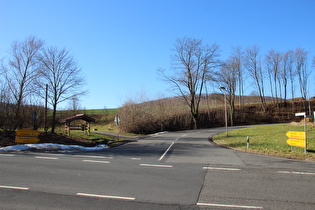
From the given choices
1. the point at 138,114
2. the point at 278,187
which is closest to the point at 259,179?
the point at 278,187

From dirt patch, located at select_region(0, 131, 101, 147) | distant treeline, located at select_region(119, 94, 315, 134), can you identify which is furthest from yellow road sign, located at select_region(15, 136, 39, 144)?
distant treeline, located at select_region(119, 94, 315, 134)

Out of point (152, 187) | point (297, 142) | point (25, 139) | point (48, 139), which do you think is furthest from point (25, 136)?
point (297, 142)

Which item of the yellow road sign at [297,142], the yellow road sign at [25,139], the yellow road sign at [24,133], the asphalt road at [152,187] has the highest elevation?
the yellow road sign at [24,133]

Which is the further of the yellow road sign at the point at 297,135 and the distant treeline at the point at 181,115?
the distant treeline at the point at 181,115

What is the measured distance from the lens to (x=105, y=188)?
6.41 meters

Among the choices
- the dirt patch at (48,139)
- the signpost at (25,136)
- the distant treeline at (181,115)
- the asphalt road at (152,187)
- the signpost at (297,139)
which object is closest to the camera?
the asphalt road at (152,187)

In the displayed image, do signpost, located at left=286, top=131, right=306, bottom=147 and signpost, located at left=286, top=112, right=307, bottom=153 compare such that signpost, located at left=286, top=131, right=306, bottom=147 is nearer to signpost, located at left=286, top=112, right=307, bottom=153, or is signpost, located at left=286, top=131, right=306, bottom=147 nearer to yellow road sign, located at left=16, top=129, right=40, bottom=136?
signpost, located at left=286, top=112, right=307, bottom=153

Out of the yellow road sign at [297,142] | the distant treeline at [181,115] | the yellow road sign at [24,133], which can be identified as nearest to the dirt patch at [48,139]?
the yellow road sign at [24,133]

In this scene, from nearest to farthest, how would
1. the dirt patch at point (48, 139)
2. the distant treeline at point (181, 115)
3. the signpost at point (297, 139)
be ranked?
1. the signpost at point (297, 139)
2. the dirt patch at point (48, 139)
3. the distant treeline at point (181, 115)

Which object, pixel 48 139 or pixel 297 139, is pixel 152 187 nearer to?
pixel 297 139

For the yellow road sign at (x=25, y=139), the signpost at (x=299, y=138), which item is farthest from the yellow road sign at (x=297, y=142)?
the yellow road sign at (x=25, y=139)

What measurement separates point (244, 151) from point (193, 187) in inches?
378

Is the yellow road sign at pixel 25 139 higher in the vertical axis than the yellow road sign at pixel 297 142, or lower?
higher

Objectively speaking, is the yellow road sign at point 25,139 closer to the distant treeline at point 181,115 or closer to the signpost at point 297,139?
the signpost at point 297,139
